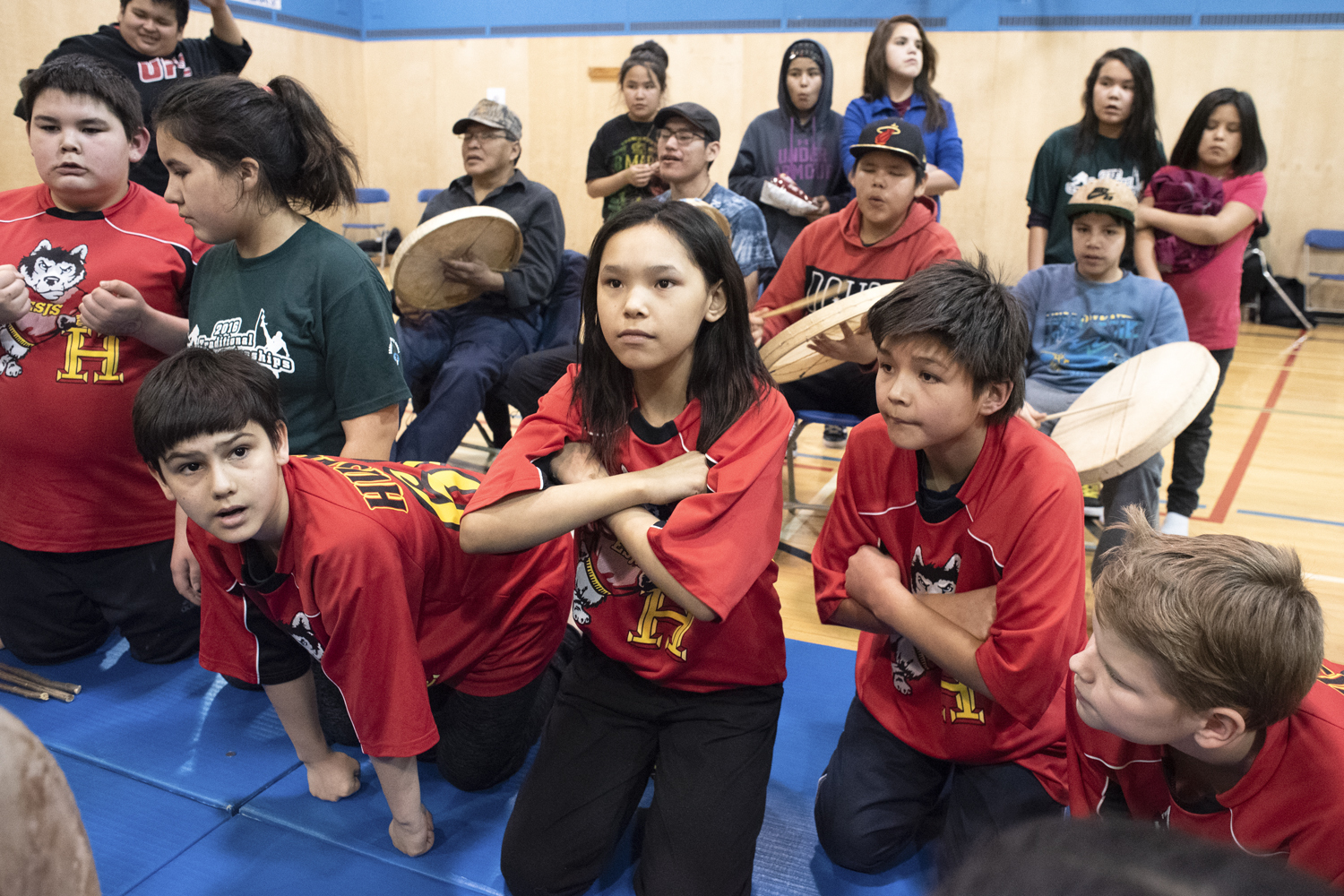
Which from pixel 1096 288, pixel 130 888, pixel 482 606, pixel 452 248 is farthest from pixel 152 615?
pixel 1096 288

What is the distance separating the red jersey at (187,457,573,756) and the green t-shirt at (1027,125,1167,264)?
2823 mm

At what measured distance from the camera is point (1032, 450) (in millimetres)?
1733

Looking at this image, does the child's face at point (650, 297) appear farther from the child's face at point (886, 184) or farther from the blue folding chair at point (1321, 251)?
the blue folding chair at point (1321, 251)

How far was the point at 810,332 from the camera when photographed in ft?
7.88

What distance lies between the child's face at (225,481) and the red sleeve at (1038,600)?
4.57 ft

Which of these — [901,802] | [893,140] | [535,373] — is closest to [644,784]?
[901,802]

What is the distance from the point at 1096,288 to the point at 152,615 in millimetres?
3232

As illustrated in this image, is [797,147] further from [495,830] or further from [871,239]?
[495,830]

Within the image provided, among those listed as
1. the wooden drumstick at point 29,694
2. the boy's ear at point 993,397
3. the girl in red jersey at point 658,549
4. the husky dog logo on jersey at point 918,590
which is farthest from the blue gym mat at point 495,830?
the boy's ear at point 993,397

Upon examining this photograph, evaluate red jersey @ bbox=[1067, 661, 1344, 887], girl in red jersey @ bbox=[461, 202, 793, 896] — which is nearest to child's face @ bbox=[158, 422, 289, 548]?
girl in red jersey @ bbox=[461, 202, 793, 896]

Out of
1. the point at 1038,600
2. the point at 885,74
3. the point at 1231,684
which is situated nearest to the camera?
the point at 1231,684

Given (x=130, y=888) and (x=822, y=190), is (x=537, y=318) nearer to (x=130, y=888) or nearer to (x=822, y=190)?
(x=822, y=190)

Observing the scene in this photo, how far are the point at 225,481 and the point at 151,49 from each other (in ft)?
9.24

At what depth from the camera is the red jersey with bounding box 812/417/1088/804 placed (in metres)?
1.64
